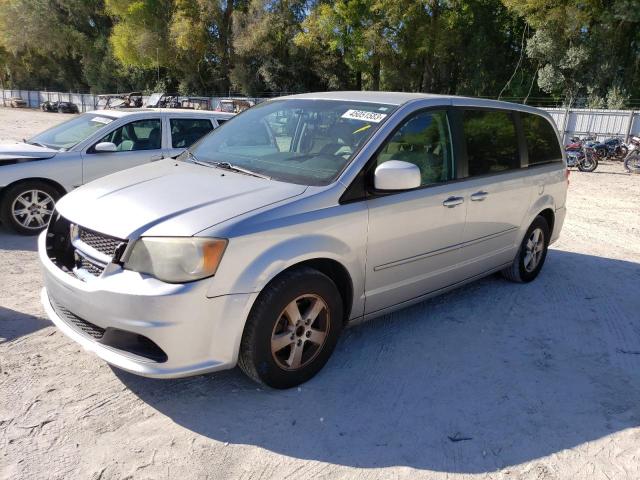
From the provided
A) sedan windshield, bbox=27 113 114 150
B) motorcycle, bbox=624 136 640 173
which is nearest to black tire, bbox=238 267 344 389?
sedan windshield, bbox=27 113 114 150

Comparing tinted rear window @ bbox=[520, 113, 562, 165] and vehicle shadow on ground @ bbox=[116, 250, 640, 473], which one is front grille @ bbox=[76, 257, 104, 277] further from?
tinted rear window @ bbox=[520, 113, 562, 165]

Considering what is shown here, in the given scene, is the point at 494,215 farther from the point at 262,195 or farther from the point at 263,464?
the point at 263,464

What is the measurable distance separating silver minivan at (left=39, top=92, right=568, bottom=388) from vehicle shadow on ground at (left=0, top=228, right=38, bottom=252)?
2843mm

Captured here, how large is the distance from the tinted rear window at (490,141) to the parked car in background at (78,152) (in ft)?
13.7

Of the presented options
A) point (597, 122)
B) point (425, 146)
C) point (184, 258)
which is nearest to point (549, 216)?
point (425, 146)

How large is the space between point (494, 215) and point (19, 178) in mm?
5396

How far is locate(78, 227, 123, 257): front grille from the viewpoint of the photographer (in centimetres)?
289

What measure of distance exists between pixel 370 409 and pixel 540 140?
3.53m

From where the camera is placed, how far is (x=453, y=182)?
4.11 m

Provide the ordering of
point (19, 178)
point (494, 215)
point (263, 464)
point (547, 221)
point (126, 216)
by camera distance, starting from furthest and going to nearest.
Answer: point (19, 178)
point (547, 221)
point (494, 215)
point (126, 216)
point (263, 464)

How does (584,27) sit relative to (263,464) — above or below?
above

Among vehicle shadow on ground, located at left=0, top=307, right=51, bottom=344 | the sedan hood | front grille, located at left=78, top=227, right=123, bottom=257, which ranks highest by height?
front grille, located at left=78, top=227, right=123, bottom=257

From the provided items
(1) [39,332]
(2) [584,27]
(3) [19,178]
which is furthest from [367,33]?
(1) [39,332]

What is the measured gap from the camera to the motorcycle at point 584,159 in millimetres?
15820
